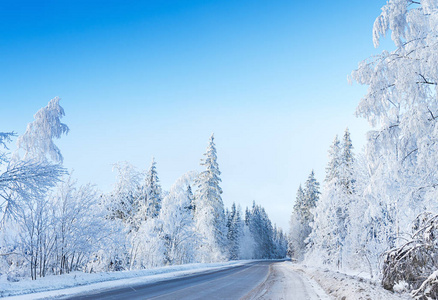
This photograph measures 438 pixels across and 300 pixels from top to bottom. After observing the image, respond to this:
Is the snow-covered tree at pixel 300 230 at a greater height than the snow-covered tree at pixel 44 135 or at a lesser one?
lesser

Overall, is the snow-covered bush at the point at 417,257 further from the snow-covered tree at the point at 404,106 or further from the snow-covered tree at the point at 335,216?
the snow-covered tree at the point at 335,216

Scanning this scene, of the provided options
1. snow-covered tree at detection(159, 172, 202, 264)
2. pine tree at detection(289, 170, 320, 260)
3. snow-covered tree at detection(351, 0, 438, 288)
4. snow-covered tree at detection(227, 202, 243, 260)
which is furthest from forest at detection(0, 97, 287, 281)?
snow-covered tree at detection(227, 202, 243, 260)

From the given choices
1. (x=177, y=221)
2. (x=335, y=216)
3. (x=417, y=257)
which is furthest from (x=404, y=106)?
(x=177, y=221)

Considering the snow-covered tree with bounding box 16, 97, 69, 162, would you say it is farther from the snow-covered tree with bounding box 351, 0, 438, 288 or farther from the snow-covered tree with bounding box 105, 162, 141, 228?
the snow-covered tree with bounding box 351, 0, 438, 288

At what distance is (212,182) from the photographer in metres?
41.4

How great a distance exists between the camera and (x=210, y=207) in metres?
38.8

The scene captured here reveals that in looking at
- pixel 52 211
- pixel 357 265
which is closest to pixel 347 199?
pixel 357 265

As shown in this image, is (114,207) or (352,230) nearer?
(114,207)

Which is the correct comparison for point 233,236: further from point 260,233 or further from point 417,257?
point 417,257

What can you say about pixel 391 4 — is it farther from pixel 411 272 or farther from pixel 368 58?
pixel 411 272

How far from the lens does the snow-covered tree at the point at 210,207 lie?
37.9 m

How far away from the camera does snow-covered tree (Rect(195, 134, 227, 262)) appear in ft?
124

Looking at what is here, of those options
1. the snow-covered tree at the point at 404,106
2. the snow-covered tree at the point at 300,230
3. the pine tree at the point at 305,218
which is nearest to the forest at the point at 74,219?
the snow-covered tree at the point at 404,106

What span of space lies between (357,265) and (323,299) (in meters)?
19.7
